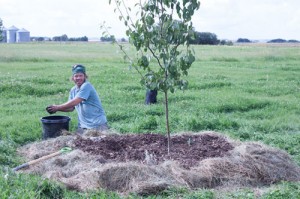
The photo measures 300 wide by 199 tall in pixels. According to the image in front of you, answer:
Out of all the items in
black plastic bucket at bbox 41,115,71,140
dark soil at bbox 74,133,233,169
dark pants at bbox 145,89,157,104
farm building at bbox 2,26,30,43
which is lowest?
dark soil at bbox 74,133,233,169

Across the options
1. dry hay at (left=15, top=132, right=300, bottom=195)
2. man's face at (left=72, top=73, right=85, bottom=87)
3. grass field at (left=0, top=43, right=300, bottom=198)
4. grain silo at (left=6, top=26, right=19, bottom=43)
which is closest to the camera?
grass field at (left=0, top=43, right=300, bottom=198)

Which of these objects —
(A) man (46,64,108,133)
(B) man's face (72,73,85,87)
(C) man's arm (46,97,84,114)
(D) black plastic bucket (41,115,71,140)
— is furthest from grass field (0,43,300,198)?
(B) man's face (72,73,85,87)

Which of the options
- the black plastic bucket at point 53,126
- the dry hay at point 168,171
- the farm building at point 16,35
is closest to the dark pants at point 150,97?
the black plastic bucket at point 53,126

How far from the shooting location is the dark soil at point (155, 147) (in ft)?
22.9

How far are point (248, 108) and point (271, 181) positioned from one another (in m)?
5.60

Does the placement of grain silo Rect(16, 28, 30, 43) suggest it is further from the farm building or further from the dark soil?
the dark soil

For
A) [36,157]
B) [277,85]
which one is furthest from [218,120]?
[277,85]

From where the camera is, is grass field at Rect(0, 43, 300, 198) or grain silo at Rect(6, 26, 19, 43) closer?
grass field at Rect(0, 43, 300, 198)

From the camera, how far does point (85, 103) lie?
29.0 feet

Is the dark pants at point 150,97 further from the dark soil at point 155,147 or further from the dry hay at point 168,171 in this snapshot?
the dry hay at point 168,171

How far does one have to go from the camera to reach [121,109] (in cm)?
1138

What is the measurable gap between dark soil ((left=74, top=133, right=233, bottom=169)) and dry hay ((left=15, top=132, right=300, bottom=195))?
0.19 metres

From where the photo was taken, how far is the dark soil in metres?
6.98

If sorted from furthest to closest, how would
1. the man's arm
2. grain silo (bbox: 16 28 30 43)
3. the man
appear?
grain silo (bbox: 16 28 30 43) < the man < the man's arm
